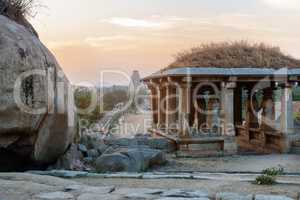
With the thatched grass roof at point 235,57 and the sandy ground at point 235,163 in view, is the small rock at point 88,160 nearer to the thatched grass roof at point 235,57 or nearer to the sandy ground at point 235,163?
the sandy ground at point 235,163

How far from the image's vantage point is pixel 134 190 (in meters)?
5.05

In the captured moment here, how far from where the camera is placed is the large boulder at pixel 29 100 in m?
6.31

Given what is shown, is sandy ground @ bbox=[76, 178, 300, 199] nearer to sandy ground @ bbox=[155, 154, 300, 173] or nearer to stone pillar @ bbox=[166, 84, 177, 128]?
sandy ground @ bbox=[155, 154, 300, 173]

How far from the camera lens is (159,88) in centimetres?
1764

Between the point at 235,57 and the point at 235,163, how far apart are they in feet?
14.0

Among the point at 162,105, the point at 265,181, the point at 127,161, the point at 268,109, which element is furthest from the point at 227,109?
the point at 265,181

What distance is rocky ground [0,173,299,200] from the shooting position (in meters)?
4.63

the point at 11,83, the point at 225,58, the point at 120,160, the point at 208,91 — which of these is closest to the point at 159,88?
the point at 208,91

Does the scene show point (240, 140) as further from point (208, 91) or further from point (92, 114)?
point (92, 114)

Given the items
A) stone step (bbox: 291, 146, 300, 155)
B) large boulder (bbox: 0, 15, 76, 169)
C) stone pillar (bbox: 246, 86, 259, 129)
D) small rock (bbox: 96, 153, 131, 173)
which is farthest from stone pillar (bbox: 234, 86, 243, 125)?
large boulder (bbox: 0, 15, 76, 169)

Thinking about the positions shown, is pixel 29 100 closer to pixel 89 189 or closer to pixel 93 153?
pixel 89 189

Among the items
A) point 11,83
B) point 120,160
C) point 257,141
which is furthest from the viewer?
point 257,141

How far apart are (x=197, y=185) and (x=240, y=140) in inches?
520

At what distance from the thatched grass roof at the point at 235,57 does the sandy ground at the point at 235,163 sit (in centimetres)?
305
